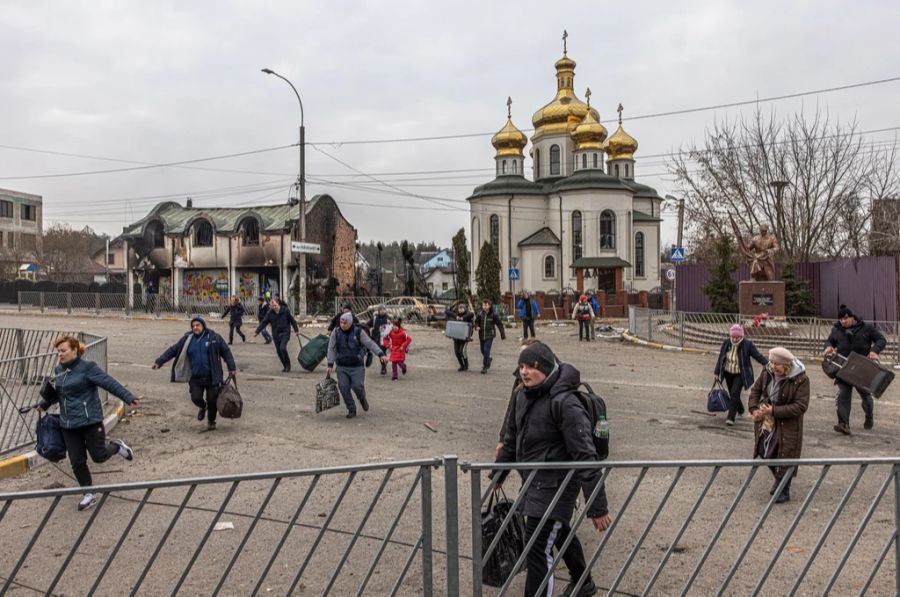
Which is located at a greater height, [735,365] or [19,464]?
[735,365]

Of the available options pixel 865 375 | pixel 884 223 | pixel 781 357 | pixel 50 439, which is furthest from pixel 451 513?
pixel 884 223

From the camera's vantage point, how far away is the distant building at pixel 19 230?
205ft

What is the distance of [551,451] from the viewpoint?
14.1 ft

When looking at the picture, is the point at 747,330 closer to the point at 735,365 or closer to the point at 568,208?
the point at 735,365

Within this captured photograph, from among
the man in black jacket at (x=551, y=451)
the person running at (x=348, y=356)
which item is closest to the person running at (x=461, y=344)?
the person running at (x=348, y=356)

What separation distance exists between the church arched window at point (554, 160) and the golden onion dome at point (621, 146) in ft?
13.9

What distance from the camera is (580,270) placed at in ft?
156

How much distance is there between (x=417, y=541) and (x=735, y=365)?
691 centimetres

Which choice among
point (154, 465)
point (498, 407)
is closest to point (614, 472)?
point (498, 407)

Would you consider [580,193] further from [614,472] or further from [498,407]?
[614,472]

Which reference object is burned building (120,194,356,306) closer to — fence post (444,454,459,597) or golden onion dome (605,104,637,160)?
golden onion dome (605,104,637,160)

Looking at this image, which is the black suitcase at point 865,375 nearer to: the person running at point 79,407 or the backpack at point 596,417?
the backpack at point 596,417

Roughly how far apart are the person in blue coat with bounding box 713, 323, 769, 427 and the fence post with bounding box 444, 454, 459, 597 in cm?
735

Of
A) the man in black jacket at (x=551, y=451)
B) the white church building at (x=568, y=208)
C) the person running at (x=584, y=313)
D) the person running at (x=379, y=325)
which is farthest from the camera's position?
the white church building at (x=568, y=208)
